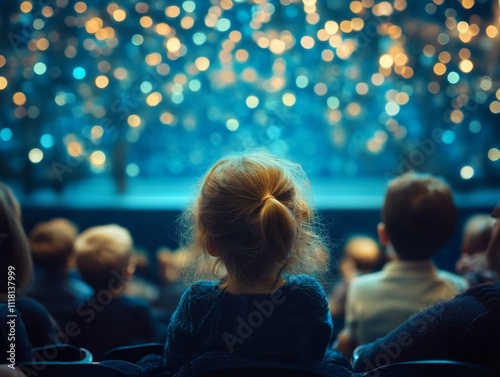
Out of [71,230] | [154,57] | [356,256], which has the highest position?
[154,57]

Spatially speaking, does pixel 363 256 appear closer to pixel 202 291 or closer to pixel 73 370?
pixel 202 291

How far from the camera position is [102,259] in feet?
7.38

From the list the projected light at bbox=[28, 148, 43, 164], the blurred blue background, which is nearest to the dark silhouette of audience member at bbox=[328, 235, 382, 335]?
the blurred blue background

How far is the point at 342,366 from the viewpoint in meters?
1.29

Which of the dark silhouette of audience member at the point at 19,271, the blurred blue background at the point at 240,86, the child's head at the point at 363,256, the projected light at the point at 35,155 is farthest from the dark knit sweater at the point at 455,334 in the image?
the projected light at the point at 35,155

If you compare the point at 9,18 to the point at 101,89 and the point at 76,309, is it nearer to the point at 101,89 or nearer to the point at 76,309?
the point at 101,89

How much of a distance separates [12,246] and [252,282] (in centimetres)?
64

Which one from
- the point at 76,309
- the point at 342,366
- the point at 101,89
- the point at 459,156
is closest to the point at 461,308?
the point at 342,366

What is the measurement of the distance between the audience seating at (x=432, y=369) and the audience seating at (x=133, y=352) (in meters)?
0.51

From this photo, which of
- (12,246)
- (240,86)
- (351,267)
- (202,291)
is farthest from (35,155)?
(202,291)

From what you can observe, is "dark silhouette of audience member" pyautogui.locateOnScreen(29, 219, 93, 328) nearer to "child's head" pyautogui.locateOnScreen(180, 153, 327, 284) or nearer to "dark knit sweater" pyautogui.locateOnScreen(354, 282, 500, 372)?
"child's head" pyautogui.locateOnScreen(180, 153, 327, 284)

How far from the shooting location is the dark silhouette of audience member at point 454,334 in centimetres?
117

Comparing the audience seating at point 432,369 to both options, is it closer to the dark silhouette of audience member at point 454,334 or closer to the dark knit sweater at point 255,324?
the dark silhouette of audience member at point 454,334

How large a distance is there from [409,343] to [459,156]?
10.5 ft
